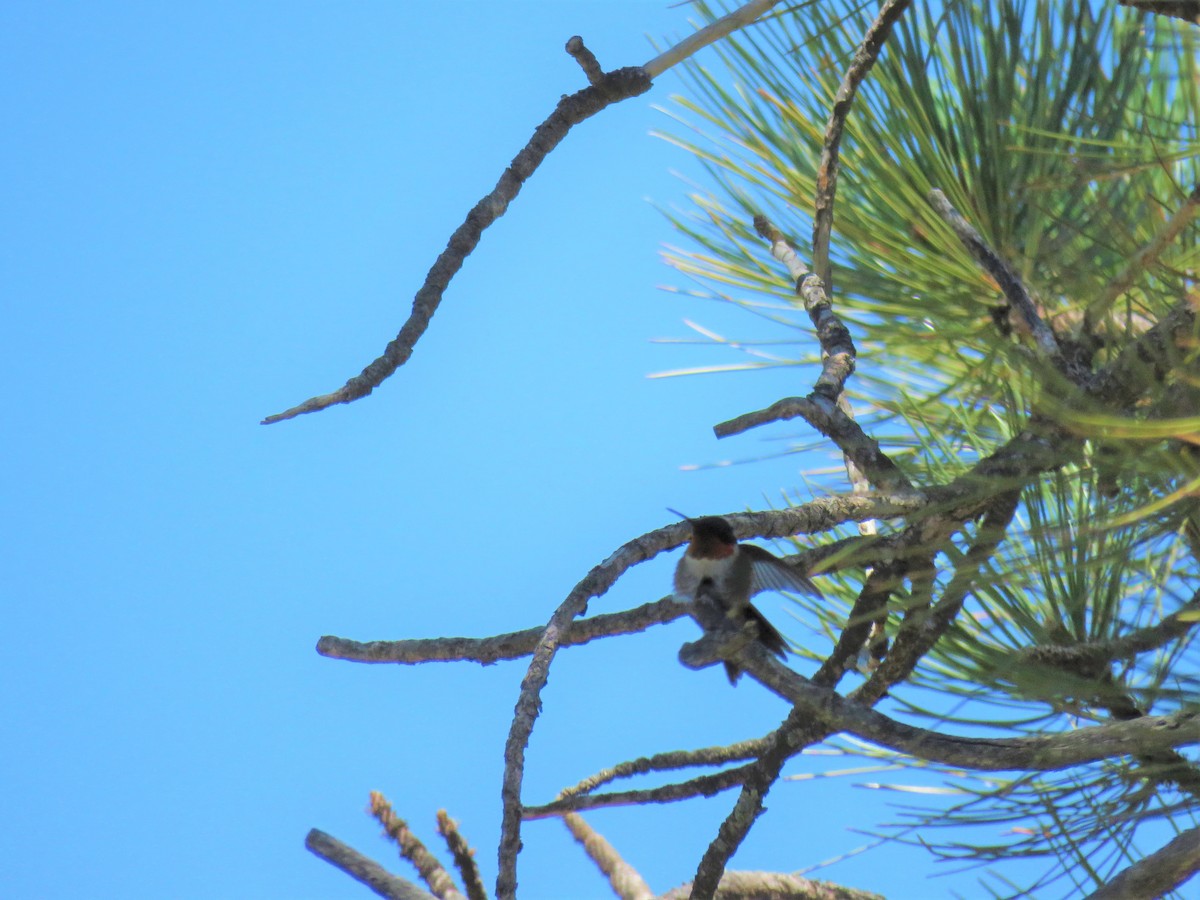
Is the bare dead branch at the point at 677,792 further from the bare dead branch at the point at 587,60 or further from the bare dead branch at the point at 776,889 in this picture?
the bare dead branch at the point at 587,60

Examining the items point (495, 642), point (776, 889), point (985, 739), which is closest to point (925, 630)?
point (985, 739)

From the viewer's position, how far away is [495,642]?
0.95 m

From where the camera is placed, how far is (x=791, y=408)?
102cm

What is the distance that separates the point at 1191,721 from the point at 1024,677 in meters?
0.13

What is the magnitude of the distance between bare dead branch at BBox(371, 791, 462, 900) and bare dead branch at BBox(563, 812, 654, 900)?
24cm

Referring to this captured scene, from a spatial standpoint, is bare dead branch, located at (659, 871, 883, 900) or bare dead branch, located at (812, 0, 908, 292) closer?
bare dead branch, located at (812, 0, 908, 292)

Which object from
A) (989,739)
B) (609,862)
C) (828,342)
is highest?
(828,342)

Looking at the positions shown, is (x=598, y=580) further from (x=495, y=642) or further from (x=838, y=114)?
(x=838, y=114)

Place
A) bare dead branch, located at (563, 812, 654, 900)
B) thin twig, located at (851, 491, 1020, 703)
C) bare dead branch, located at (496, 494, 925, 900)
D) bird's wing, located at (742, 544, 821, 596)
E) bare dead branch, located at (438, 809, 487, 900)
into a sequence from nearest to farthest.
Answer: bare dead branch, located at (496, 494, 925, 900)
thin twig, located at (851, 491, 1020, 703)
bird's wing, located at (742, 544, 821, 596)
bare dead branch, located at (438, 809, 487, 900)
bare dead branch, located at (563, 812, 654, 900)

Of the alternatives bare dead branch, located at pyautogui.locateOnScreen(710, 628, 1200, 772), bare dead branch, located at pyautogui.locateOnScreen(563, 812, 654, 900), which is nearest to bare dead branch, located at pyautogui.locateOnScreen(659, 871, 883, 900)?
bare dead branch, located at pyautogui.locateOnScreen(563, 812, 654, 900)

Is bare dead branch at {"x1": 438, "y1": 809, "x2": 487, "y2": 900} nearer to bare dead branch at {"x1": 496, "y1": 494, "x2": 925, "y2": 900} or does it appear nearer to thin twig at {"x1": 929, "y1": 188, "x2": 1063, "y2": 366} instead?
bare dead branch at {"x1": 496, "y1": 494, "x2": 925, "y2": 900}

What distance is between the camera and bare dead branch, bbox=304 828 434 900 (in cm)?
117

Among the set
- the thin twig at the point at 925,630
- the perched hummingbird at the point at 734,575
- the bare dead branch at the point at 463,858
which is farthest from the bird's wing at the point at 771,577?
the bare dead branch at the point at 463,858

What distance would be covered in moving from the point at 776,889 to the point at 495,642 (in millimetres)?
611
